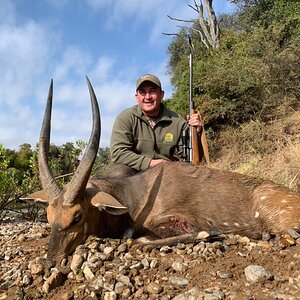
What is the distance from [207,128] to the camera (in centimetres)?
1677

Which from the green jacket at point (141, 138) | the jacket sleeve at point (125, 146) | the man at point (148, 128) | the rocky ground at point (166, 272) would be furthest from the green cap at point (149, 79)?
the rocky ground at point (166, 272)

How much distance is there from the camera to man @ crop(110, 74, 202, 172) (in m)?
6.00

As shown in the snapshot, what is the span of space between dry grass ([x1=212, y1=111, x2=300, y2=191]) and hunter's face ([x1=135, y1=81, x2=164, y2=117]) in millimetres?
4827

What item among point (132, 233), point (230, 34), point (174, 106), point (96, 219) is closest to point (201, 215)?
point (132, 233)

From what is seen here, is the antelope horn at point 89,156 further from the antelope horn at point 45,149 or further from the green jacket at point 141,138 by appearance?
the green jacket at point 141,138

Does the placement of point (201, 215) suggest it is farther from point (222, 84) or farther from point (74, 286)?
point (222, 84)

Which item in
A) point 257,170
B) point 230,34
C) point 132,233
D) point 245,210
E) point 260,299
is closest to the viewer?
point 260,299

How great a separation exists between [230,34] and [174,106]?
6725 millimetres

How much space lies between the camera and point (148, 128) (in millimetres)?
6223

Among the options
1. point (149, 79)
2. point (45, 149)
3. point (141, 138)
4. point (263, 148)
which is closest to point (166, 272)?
point (45, 149)

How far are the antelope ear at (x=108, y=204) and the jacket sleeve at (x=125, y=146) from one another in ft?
5.53

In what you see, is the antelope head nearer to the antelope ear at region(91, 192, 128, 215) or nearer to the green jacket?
the antelope ear at region(91, 192, 128, 215)

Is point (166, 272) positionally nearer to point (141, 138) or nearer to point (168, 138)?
point (141, 138)

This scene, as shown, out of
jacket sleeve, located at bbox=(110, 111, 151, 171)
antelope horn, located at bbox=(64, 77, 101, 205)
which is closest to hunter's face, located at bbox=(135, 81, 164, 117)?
jacket sleeve, located at bbox=(110, 111, 151, 171)
